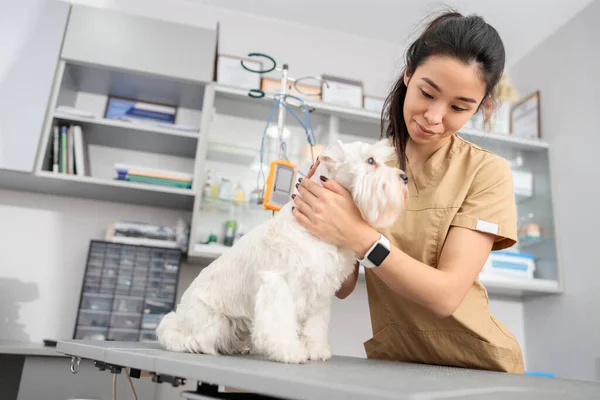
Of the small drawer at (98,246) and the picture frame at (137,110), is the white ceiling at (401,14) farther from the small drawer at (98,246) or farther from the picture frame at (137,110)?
the small drawer at (98,246)

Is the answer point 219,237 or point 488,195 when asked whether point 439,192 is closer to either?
point 488,195

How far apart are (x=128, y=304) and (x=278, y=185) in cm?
131

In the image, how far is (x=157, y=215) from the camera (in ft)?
9.58

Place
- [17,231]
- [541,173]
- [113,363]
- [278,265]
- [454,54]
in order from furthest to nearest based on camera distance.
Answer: [541,173] < [17,231] < [454,54] < [278,265] < [113,363]

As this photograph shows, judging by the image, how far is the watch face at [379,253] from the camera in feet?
3.08

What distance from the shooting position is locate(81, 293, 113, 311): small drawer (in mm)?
2395

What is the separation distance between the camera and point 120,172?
257 cm

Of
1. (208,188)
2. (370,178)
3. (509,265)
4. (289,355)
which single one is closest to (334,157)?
(370,178)

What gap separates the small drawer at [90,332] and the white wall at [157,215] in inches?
15.4

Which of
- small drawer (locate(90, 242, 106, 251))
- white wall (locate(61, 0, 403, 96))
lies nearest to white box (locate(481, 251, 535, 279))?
white wall (locate(61, 0, 403, 96))

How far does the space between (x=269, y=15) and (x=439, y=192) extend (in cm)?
275

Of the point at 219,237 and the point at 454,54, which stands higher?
the point at 454,54

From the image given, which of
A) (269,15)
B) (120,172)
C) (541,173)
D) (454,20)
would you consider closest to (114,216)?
(120,172)

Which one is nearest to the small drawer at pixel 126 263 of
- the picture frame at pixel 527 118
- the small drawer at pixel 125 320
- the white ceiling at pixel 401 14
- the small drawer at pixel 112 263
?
the small drawer at pixel 112 263
